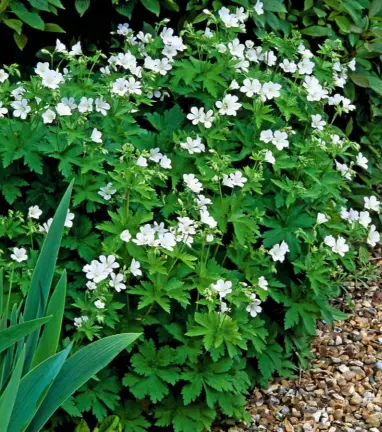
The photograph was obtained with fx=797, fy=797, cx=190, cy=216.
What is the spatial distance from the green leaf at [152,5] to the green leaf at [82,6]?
25 centimetres

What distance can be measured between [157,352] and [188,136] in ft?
2.82

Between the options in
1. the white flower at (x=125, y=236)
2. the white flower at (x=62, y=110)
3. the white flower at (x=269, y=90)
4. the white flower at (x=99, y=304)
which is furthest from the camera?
the white flower at (x=269, y=90)

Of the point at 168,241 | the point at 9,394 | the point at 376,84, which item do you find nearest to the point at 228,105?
the point at 168,241

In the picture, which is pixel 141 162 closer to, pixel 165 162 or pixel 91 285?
pixel 165 162

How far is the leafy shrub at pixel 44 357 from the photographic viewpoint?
1865mm

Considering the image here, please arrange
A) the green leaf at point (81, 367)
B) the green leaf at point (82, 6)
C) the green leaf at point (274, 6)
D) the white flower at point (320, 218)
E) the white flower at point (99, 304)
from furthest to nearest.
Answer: the green leaf at point (274, 6), the green leaf at point (82, 6), the white flower at point (320, 218), the white flower at point (99, 304), the green leaf at point (81, 367)

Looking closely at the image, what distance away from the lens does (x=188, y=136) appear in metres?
3.11

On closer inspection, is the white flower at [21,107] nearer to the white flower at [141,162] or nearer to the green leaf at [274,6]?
the white flower at [141,162]

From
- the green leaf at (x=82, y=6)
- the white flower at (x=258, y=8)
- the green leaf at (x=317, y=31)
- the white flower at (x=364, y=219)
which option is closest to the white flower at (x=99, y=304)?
the white flower at (x=364, y=219)

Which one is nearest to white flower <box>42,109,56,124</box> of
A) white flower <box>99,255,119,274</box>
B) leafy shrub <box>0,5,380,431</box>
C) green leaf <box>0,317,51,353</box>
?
leafy shrub <box>0,5,380,431</box>

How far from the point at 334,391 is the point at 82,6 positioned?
1.95 m

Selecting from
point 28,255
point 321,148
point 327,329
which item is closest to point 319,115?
point 321,148

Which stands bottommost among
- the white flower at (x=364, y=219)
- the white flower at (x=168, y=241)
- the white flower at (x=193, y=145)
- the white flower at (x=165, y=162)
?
the white flower at (x=364, y=219)

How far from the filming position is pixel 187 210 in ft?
9.59
